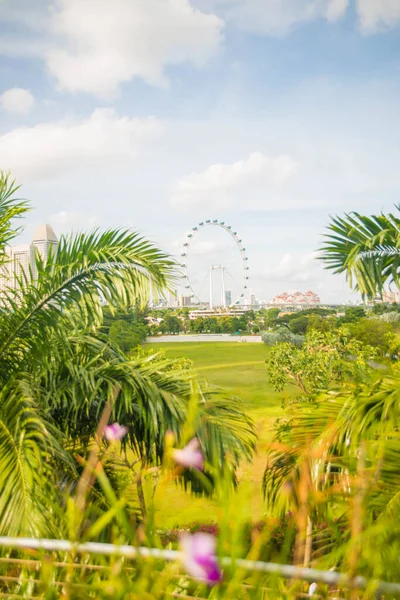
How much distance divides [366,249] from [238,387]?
7975 millimetres

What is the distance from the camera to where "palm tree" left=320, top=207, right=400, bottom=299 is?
2.96 m

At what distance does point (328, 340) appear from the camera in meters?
13.1

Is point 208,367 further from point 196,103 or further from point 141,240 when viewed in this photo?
point 141,240

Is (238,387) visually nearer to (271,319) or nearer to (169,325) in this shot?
(271,319)

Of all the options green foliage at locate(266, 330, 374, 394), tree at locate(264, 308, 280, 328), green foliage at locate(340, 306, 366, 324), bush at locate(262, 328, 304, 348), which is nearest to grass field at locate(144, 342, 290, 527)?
green foliage at locate(266, 330, 374, 394)

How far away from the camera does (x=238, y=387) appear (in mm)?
10672

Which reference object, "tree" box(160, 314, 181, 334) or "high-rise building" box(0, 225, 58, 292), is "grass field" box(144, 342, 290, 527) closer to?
"high-rise building" box(0, 225, 58, 292)

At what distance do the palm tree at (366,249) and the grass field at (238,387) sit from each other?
1.28m

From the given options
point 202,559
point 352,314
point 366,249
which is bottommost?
point 352,314

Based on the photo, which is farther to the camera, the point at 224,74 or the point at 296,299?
the point at 296,299

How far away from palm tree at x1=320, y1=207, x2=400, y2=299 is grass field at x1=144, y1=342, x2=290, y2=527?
1.28 metres

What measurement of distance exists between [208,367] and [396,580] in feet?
122

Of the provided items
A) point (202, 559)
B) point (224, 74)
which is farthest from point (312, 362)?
point (202, 559)

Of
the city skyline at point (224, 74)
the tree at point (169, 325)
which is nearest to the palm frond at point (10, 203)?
the city skyline at point (224, 74)
